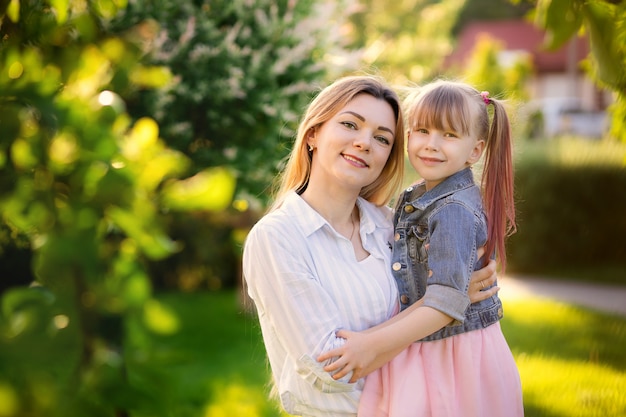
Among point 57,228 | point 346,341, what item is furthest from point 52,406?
point 346,341

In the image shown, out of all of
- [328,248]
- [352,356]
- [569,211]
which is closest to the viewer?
[352,356]

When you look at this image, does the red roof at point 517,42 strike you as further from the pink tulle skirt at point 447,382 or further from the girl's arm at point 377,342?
the girl's arm at point 377,342

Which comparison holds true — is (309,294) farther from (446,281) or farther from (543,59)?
(543,59)

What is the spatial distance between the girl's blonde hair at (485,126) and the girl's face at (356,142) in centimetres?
11

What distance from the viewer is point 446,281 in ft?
7.43

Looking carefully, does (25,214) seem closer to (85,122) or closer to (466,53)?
(85,122)

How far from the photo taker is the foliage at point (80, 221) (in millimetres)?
788

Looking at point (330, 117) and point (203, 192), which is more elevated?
point (203, 192)

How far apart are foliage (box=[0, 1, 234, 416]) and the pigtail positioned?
180cm

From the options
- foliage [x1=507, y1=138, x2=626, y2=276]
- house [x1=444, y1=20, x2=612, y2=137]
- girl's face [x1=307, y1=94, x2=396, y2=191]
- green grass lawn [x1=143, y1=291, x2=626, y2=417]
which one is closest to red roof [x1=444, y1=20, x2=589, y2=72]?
house [x1=444, y1=20, x2=612, y2=137]

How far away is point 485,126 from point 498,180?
182mm

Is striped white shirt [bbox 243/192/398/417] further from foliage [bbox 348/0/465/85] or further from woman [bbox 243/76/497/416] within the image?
foliage [bbox 348/0/465/85]

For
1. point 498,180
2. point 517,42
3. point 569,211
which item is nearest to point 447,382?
point 498,180

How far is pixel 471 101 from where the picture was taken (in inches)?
98.6
